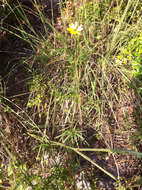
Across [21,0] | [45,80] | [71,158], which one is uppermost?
[21,0]

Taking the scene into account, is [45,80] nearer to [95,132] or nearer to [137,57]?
[95,132]

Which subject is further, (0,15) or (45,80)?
(0,15)

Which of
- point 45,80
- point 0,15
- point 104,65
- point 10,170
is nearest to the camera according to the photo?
point 10,170

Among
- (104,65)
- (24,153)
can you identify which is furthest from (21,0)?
(24,153)

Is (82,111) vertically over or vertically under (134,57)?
under

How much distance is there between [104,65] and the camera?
1650 millimetres

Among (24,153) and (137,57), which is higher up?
(137,57)

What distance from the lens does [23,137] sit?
1644mm

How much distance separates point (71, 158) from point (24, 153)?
40 cm

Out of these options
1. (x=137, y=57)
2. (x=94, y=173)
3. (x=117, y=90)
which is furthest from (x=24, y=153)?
(x=137, y=57)

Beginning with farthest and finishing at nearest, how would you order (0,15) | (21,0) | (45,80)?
(21,0) < (0,15) < (45,80)

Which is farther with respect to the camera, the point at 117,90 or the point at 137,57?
the point at 117,90

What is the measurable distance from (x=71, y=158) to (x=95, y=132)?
0.33 metres

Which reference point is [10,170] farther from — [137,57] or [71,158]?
[137,57]
